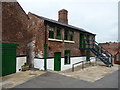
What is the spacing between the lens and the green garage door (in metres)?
9.38

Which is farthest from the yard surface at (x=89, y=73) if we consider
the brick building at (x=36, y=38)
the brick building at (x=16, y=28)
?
the brick building at (x=16, y=28)

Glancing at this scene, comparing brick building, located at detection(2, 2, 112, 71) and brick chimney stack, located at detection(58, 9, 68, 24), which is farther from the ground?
brick chimney stack, located at detection(58, 9, 68, 24)

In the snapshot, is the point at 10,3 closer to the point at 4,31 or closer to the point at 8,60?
the point at 4,31

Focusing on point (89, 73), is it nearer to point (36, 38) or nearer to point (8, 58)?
point (36, 38)

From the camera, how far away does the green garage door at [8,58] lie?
30.8ft

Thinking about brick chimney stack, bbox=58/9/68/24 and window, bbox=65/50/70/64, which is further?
brick chimney stack, bbox=58/9/68/24

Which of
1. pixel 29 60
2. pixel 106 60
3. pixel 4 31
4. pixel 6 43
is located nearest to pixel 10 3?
pixel 4 31

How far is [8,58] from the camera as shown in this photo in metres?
9.83

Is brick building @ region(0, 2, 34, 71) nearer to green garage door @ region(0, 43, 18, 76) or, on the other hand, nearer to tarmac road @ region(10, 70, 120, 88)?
green garage door @ region(0, 43, 18, 76)

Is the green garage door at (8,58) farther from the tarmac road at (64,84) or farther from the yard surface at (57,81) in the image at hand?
the tarmac road at (64,84)

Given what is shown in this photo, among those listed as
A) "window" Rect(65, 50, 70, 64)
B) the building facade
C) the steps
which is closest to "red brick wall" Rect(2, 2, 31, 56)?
the building facade

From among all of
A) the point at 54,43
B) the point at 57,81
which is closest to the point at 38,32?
the point at 54,43

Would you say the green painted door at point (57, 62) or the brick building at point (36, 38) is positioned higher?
the brick building at point (36, 38)

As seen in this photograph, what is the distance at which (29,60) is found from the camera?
40.8 ft
